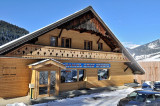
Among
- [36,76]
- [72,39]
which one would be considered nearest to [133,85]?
[72,39]

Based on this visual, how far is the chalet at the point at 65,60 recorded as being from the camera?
41.0 ft

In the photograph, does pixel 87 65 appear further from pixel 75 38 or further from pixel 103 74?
pixel 75 38

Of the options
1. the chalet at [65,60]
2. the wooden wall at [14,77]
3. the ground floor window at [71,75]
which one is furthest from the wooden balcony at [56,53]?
the ground floor window at [71,75]

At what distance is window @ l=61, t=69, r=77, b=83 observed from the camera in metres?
15.8

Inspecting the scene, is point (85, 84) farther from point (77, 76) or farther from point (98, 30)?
point (98, 30)

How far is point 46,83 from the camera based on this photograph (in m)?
13.3

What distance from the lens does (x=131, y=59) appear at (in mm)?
21125

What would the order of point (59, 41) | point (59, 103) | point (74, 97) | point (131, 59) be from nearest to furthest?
point (59, 103) < point (74, 97) < point (59, 41) < point (131, 59)

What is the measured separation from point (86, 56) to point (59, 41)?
339 cm

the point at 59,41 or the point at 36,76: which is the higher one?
the point at 59,41

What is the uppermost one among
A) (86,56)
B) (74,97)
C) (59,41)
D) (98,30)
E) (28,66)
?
(98,30)

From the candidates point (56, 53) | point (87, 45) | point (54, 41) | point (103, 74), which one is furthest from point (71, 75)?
point (103, 74)

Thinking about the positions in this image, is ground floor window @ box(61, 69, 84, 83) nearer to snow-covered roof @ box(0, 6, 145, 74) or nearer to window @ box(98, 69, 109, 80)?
window @ box(98, 69, 109, 80)

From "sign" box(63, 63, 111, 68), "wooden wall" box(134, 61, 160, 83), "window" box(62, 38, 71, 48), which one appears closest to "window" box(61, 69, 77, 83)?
"sign" box(63, 63, 111, 68)
